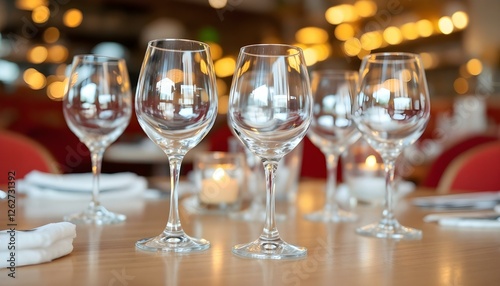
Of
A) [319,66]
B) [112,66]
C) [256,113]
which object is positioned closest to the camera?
[256,113]

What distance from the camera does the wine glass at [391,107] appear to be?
29.5 inches

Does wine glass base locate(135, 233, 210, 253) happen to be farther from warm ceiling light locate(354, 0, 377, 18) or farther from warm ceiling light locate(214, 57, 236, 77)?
warm ceiling light locate(214, 57, 236, 77)

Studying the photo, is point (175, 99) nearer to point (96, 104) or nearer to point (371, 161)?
point (96, 104)

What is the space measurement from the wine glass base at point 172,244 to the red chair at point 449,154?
64.5 inches

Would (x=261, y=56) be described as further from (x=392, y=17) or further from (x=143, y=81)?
(x=392, y=17)

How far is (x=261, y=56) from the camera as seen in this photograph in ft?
1.98

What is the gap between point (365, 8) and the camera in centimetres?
721

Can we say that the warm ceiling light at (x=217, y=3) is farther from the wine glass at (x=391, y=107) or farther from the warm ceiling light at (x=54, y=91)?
the wine glass at (x=391, y=107)

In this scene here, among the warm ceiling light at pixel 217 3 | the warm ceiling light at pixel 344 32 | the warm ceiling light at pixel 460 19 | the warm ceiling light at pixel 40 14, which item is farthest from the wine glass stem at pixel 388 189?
the warm ceiling light at pixel 344 32

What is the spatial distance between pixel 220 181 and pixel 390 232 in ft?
1.08

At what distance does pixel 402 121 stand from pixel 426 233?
0.15m

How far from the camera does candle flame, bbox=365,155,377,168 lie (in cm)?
118

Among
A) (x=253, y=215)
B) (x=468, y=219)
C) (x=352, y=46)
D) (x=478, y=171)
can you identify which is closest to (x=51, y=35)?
(x=352, y=46)

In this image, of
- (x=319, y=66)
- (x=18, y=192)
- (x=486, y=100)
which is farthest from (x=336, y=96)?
(x=319, y=66)
